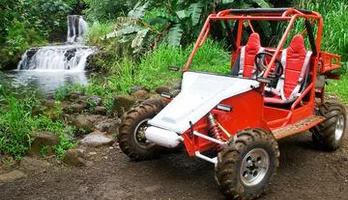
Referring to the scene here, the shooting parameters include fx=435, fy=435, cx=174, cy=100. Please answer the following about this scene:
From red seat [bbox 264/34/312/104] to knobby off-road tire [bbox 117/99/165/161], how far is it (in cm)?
137

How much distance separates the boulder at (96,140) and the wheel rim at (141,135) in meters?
0.88

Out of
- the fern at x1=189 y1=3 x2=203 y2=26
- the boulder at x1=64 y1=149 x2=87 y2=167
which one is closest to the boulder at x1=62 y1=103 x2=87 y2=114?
the boulder at x1=64 y1=149 x2=87 y2=167

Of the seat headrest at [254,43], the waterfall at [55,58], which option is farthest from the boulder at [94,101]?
the waterfall at [55,58]

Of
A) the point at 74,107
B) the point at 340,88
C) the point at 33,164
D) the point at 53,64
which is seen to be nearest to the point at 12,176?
the point at 33,164

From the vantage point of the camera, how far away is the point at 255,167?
4.07 metres

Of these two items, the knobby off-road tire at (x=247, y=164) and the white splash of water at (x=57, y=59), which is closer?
the knobby off-road tire at (x=247, y=164)

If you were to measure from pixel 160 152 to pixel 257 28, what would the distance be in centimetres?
717

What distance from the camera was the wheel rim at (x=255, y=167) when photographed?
3.99 m

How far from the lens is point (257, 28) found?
11438mm

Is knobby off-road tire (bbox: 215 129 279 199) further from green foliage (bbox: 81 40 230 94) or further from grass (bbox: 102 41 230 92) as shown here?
grass (bbox: 102 41 230 92)

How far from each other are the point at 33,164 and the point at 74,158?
0.45 m

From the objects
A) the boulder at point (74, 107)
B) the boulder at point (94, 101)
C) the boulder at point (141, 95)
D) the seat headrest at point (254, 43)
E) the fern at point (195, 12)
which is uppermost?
the fern at point (195, 12)

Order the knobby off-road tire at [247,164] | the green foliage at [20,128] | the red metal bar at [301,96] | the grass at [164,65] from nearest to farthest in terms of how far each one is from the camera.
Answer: the knobby off-road tire at [247,164] → the red metal bar at [301,96] → the green foliage at [20,128] → the grass at [164,65]

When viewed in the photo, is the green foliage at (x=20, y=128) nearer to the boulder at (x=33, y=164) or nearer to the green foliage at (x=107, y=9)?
the boulder at (x=33, y=164)
